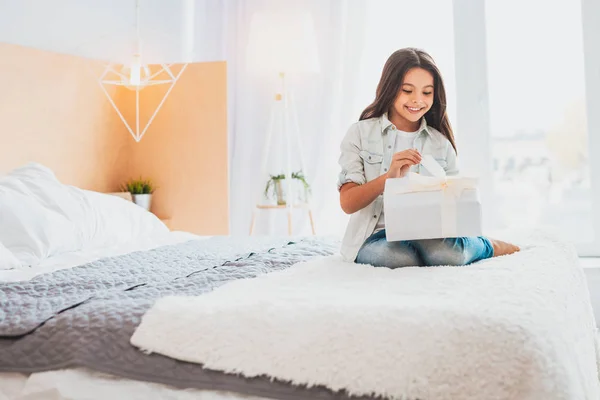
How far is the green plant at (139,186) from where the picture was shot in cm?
301

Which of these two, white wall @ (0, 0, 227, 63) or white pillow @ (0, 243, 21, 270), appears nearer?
white pillow @ (0, 243, 21, 270)

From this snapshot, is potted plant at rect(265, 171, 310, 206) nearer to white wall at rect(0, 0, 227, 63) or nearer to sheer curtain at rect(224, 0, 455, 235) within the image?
sheer curtain at rect(224, 0, 455, 235)

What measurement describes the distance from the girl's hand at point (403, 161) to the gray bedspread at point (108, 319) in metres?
0.41

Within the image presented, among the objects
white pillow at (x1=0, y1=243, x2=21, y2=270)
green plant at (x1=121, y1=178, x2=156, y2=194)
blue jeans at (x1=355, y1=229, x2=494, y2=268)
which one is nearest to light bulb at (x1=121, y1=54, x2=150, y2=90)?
green plant at (x1=121, y1=178, x2=156, y2=194)

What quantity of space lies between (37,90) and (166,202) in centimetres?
89

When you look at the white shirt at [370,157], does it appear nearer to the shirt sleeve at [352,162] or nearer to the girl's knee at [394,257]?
the shirt sleeve at [352,162]

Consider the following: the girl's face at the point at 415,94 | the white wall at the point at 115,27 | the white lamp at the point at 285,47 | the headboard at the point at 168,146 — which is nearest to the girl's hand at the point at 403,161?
the girl's face at the point at 415,94

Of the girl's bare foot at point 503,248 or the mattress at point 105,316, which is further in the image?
the girl's bare foot at point 503,248

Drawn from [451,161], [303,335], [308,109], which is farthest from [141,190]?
[303,335]

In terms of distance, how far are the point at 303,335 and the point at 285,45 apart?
2.37 m

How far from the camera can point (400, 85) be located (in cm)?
155

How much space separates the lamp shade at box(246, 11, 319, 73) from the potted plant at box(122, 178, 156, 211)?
87cm

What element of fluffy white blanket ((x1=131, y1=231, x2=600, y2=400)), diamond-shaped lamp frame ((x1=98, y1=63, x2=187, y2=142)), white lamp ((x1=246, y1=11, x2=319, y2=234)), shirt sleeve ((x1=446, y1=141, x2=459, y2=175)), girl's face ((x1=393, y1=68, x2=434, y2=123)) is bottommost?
fluffy white blanket ((x1=131, y1=231, x2=600, y2=400))

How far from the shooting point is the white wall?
252cm
